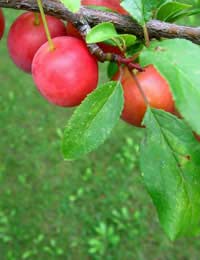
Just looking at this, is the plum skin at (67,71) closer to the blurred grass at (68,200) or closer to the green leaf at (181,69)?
the green leaf at (181,69)

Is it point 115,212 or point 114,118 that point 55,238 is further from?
point 114,118

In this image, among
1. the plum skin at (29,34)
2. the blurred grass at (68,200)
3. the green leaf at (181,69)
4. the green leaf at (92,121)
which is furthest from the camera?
the blurred grass at (68,200)

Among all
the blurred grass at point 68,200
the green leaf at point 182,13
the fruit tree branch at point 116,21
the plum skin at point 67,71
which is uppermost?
the green leaf at point 182,13

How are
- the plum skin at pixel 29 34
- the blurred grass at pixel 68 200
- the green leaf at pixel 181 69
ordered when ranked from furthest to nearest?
1. the blurred grass at pixel 68 200
2. the plum skin at pixel 29 34
3. the green leaf at pixel 181 69

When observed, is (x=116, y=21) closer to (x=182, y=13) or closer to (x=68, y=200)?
(x=182, y=13)

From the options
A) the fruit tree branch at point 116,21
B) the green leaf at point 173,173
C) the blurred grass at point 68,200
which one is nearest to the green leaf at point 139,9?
the fruit tree branch at point 116,21

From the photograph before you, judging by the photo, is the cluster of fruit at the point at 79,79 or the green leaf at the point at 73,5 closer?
the green leaf at the point at 73,5

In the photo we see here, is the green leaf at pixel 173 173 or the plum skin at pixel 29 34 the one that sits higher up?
the plum skin at pixel 29 34

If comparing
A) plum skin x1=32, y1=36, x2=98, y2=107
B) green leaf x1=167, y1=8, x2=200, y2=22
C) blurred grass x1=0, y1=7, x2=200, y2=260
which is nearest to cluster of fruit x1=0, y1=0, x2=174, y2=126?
plum skin x1=32, y1=36, x2=98, y2=107
